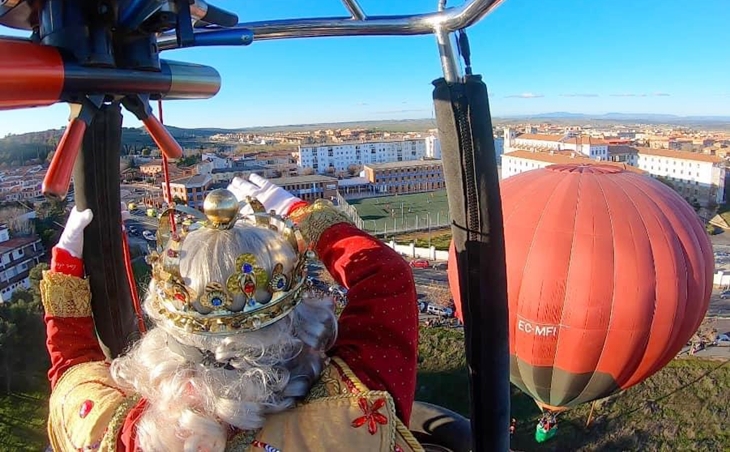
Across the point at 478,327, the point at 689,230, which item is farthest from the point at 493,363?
the point at 689,230

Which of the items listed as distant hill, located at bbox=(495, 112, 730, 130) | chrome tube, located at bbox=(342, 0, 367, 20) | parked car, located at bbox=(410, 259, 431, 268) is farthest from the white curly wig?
distant hill, located at bbox=(495, 112, 730, 130)

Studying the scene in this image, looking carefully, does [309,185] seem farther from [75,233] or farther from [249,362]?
[249,362]

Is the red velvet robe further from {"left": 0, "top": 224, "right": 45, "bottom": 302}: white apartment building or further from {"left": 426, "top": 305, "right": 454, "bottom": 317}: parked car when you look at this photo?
{"left": 0, "top": 224, "right": 45, "bottom": 302}: white apartment building

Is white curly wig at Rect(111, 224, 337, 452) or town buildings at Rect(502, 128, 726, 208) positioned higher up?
white curly wig at Rect(111, 224, 337, 452)

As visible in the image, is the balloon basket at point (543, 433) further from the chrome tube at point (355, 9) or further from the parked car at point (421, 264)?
the parked car at point (421, 264)

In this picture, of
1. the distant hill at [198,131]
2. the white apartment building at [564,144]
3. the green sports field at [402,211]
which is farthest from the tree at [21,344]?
the white apartment building at [564,144]

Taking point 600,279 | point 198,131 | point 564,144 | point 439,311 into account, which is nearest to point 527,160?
point 564,144

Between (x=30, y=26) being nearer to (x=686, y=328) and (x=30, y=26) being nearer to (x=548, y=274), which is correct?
(x=548, y=274)
